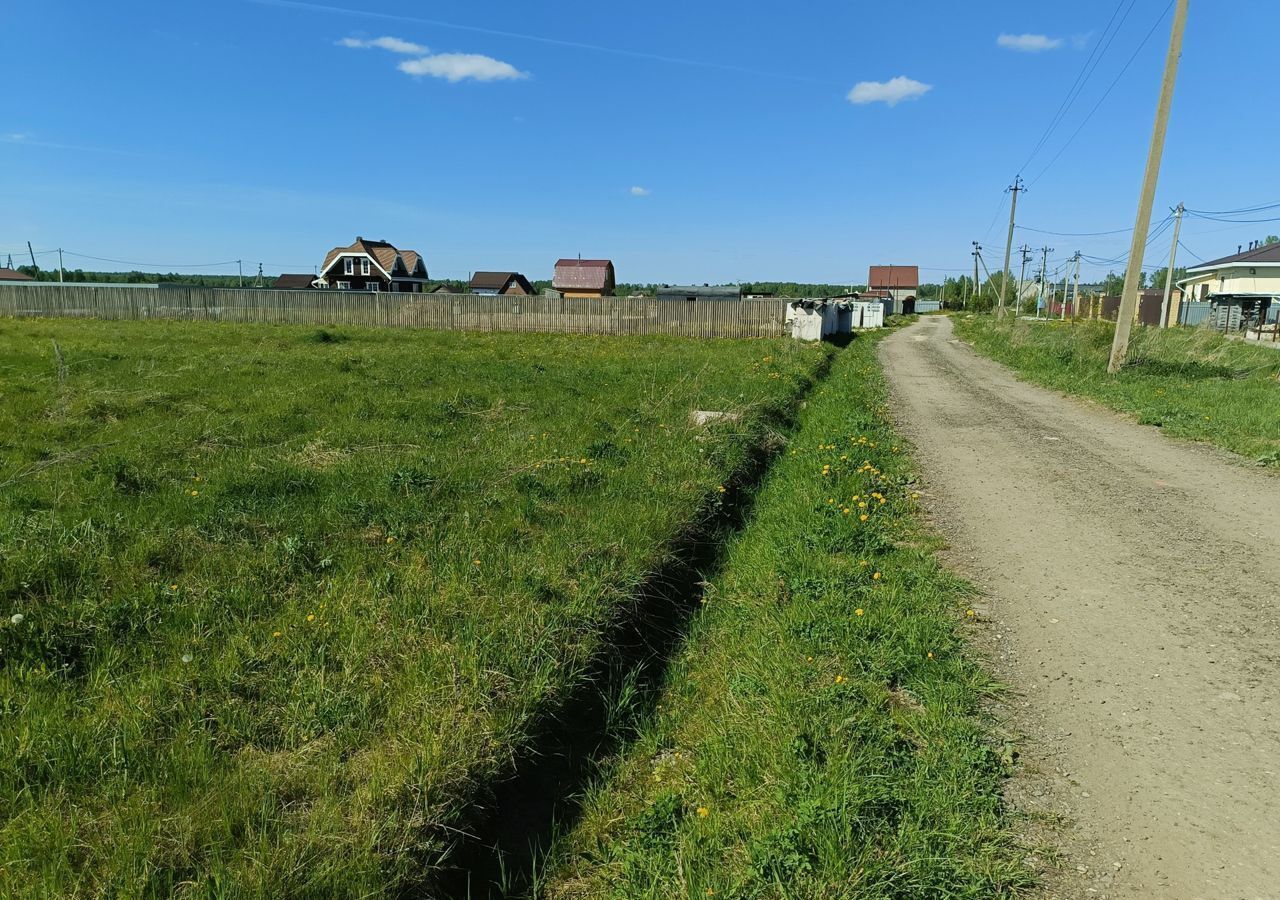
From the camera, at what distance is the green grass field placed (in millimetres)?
2541

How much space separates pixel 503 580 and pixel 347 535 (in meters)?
1.38

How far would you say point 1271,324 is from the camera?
3434cm

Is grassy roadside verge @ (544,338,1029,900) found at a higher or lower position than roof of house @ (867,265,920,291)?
lower

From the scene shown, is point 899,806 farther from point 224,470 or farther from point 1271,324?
point 1271,324

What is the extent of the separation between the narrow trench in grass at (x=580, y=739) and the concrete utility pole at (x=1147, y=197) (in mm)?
13453

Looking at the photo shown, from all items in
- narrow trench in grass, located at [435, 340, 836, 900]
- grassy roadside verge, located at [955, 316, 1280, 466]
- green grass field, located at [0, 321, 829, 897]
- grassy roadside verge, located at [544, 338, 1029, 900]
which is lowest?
narrow trench in grass, located at [435, 340, 836, 900]

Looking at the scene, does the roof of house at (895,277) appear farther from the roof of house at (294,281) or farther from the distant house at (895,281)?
the roof of house at (294,281)

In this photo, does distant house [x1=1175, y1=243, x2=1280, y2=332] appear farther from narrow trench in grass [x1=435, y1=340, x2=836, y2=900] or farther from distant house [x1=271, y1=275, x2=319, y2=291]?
distant house [x1=271, y1=275, x2=319, y2=291]

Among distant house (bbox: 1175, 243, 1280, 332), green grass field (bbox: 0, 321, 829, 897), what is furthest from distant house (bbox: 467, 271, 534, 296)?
green grass field (bbox: 0, 321, 829, 897)

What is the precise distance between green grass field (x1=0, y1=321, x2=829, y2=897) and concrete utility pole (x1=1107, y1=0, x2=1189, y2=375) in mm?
10342

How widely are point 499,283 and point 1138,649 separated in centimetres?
8279

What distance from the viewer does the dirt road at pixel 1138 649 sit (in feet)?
8.57

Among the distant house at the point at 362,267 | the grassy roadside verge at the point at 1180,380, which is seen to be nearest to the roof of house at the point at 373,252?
the distant house at the point at 362,267

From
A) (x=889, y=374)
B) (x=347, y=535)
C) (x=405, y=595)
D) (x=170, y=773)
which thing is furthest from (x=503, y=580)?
(x=889, y=374)
